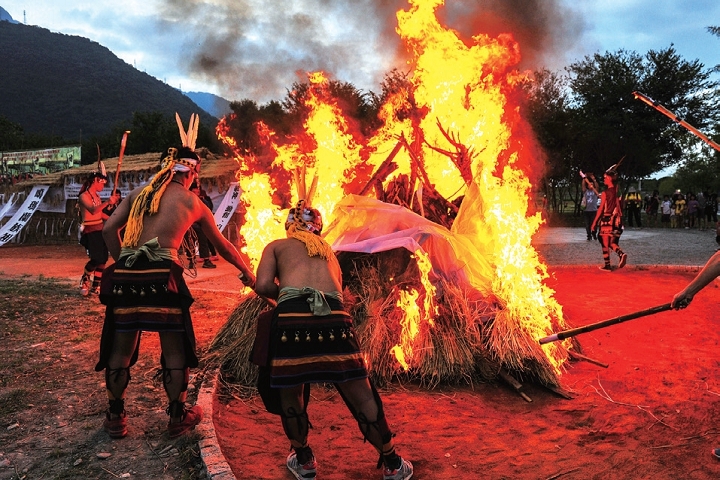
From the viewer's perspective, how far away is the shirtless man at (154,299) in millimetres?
3262

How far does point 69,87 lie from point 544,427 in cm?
9170

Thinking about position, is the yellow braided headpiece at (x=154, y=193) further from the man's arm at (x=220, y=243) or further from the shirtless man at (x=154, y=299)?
the man's arm at (x=220, y=243)

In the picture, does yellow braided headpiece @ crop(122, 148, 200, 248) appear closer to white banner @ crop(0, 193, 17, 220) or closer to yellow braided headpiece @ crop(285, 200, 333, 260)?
yellow braided headpiece @ crop(285, 200, 333, 260)

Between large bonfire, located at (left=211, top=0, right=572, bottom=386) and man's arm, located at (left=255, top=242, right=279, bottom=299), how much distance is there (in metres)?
1.71

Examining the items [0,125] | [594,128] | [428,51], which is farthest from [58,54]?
[428,51]

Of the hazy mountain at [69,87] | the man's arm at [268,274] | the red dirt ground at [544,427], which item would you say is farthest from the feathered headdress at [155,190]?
the hazy mountain at [69,87]

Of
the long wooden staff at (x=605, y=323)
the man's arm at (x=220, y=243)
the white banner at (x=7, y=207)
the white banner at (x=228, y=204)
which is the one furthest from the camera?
the white banner at (x=7, y=207)

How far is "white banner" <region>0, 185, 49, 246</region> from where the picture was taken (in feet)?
56.5

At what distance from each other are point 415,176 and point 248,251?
6.87 ft

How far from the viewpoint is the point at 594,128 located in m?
27.6

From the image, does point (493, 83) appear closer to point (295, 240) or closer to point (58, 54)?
point (295, 240)

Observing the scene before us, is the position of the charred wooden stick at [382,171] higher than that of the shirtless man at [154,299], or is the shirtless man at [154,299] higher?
the charred wooden stick at [382,171]

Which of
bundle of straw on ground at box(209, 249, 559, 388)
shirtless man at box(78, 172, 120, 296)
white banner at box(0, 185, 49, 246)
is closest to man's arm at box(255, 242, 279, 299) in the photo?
bundle of straw on ground at box(209, 249, 559, 388)

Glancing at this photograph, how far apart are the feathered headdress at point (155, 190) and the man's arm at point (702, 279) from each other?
127 inches
